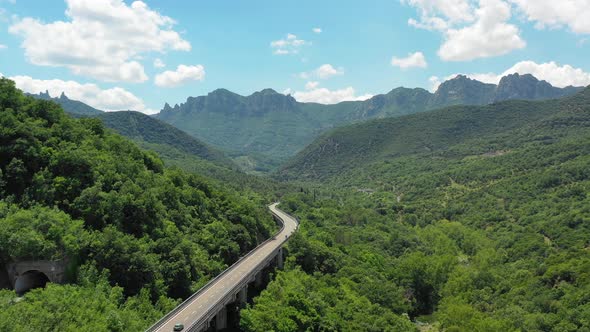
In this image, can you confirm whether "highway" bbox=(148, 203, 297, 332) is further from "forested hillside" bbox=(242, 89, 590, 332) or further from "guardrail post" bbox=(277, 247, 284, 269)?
A: "forested hillside" bbox=(242, 89, 590, 332)

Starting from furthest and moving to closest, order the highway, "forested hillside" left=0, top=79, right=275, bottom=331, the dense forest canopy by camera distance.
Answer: the dense forest canopy < the highway < "forested hillside" left=0, top=79, right=275, bottom=331

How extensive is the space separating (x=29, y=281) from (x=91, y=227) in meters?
7.57

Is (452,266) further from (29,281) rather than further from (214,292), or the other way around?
(29,281)

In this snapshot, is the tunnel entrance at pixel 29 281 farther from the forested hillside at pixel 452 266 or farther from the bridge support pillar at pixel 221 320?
the forested hillside at pixel 452 266

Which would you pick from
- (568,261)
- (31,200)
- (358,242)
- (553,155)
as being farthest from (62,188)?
(553,155)

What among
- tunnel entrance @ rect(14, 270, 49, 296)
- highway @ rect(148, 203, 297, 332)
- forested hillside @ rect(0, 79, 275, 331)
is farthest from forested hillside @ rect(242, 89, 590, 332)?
tunnel entrance @ rect(14, 270, 49, 296)

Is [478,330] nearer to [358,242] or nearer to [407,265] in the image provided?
[407,265]

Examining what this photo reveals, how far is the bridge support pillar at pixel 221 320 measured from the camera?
43.9 meters

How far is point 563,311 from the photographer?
7238cm

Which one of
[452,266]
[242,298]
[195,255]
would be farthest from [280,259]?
[452,266]

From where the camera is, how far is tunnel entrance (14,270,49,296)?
36656mm

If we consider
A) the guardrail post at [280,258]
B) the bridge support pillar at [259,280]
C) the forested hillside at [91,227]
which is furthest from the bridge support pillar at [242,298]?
the guardrail post at [280,258]

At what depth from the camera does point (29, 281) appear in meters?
37.7

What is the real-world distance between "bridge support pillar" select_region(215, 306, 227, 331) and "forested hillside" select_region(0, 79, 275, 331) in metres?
4.69
